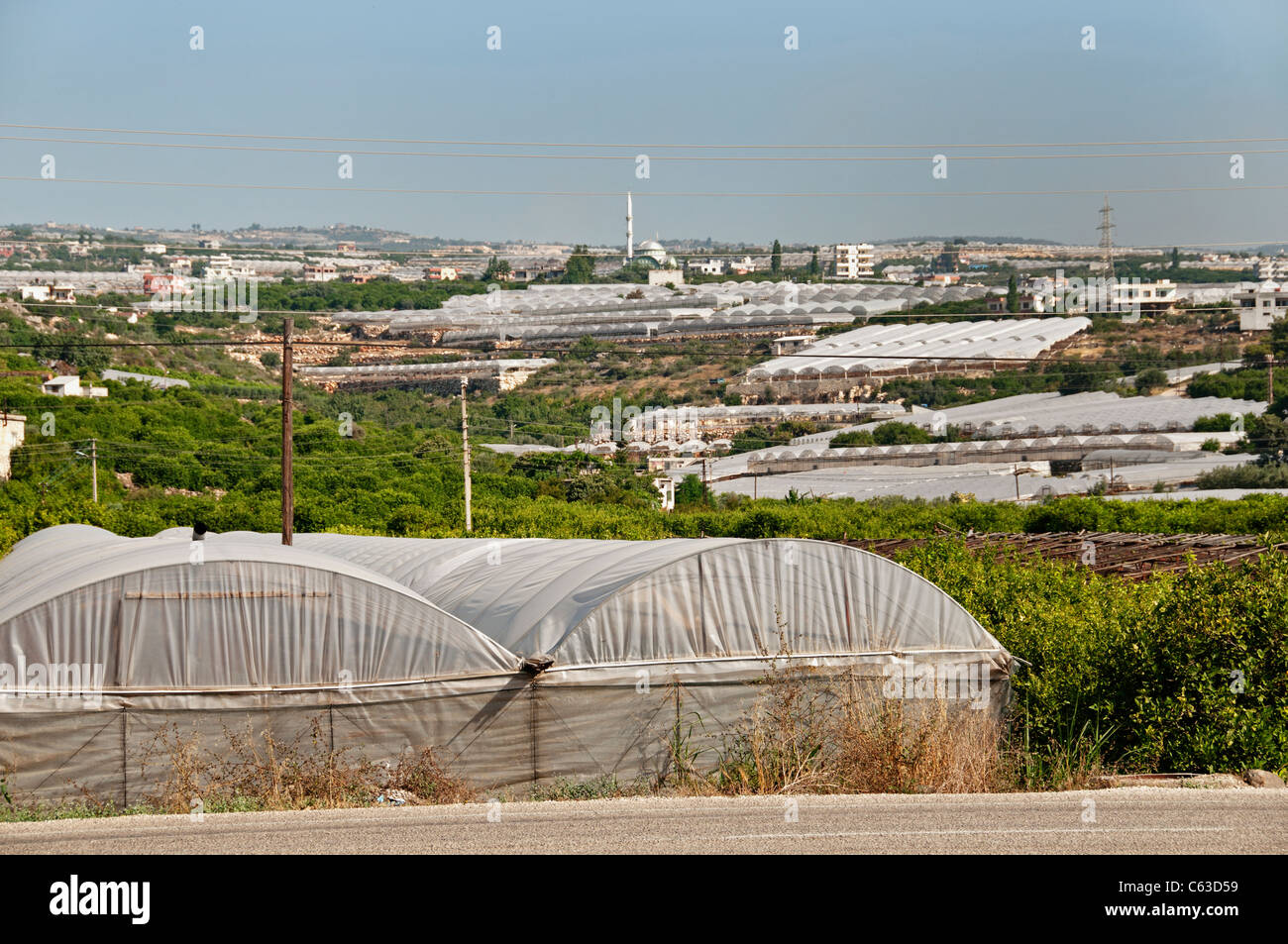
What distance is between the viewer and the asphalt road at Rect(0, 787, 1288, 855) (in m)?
6.93

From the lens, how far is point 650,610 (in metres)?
11.3

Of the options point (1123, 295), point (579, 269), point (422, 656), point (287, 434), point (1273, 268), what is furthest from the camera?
point (579, 269)

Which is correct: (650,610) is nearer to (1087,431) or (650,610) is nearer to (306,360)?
(1087,431)

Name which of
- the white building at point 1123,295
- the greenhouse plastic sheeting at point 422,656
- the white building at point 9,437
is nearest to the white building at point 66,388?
the white building at point 9,437

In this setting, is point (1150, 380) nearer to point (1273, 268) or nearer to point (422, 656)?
point (422, 656)

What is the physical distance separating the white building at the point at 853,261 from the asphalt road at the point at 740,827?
527ft

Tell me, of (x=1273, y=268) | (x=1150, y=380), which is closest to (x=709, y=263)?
(x=1273, y=268)

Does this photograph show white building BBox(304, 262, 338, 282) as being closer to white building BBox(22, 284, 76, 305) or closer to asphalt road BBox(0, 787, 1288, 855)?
white building BBox(22, 284, 76, 305)

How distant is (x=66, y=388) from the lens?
2249 inches

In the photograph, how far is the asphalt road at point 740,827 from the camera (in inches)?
273

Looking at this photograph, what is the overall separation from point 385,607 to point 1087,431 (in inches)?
2156

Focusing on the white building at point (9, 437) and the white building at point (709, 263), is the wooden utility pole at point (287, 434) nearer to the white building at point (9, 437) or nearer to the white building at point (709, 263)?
the white building at point (9, 437)

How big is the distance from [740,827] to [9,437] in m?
45.8

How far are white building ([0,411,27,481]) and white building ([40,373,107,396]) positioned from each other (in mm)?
8215
